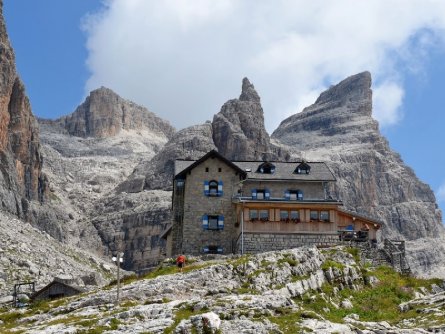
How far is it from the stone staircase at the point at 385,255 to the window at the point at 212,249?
51.4ft

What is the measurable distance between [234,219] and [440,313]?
33219mm

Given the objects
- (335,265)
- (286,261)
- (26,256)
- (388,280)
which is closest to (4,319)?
(286,261)

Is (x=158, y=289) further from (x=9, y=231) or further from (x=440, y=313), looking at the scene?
(x=9, y=231)

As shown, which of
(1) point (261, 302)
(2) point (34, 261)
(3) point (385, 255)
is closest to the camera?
(1) point (261, 302)

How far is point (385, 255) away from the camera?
265 ft

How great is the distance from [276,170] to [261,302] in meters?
37.4

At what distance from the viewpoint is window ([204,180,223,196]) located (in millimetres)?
89438

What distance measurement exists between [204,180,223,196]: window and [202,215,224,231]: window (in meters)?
2.72

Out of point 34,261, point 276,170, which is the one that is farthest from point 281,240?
point 34,261

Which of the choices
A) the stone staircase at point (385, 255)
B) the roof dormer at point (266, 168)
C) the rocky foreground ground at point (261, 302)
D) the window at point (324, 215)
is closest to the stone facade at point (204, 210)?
the roof dormer at point (266, 168)

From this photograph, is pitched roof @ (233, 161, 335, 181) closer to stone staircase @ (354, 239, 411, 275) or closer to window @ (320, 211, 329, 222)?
window @ (320, 211, 329, 222)

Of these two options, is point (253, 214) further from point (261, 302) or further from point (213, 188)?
point (261, 302)

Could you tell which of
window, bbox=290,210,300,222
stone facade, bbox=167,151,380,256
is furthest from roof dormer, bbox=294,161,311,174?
window, bbox=290,210,300,222

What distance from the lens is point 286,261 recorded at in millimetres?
70062
